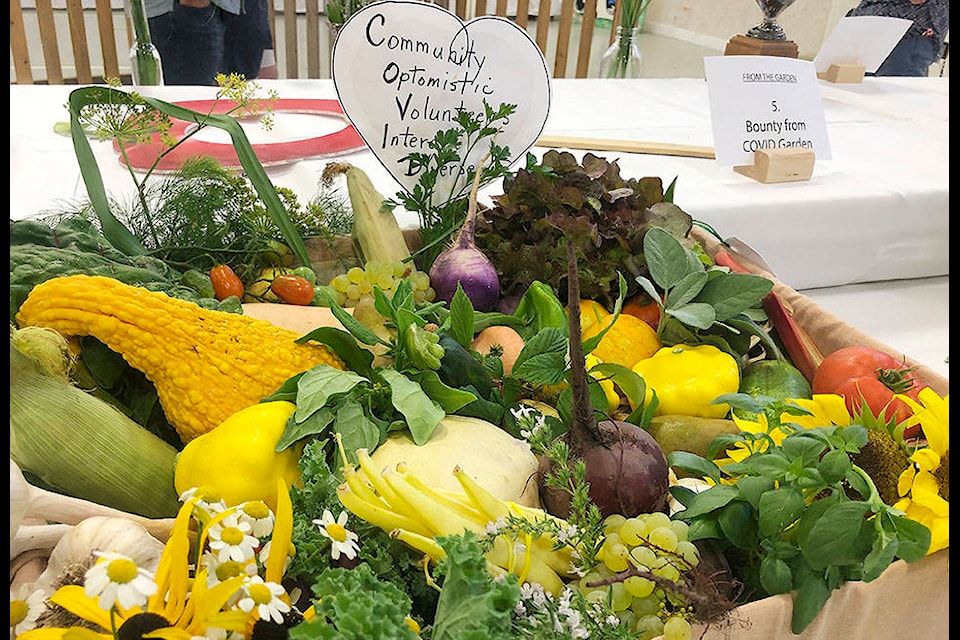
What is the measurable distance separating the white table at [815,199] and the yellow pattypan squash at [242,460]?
0.51m

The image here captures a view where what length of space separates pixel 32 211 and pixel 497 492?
775 millimetres

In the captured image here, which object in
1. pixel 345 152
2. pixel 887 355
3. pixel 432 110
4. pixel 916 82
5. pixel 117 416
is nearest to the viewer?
pixel 117 416

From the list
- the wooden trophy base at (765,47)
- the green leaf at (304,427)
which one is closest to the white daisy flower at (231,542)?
the green leaf at (304,427)

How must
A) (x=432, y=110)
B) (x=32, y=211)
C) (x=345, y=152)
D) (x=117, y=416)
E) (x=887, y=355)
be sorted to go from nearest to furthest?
(x=117, y=416) → (x=887, y=355) → (x=432, y=110) → (x=32, y=211) → (x=345, y=152)

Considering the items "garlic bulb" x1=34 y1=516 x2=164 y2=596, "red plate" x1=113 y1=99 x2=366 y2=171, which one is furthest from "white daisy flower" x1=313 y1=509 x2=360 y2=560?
"red plate" x1=113 y1=99 x2=366 y2=171

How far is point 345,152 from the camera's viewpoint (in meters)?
1.27

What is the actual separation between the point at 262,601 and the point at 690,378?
0.47 metres

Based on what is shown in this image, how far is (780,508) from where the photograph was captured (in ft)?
1.55

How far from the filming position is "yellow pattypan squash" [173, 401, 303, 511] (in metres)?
0.56

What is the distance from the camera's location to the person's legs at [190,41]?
2.33m

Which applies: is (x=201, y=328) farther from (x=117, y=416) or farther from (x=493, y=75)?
(x=493, y=75)

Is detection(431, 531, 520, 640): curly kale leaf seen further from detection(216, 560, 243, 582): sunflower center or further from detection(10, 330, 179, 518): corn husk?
detection(10, 330, 179, 518): corn husk

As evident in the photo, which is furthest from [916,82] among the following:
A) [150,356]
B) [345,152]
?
[150,356]

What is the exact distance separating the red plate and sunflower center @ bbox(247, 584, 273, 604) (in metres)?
0.79
